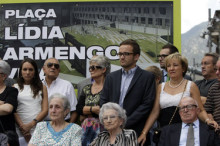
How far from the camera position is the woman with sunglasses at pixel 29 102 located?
4.75 m

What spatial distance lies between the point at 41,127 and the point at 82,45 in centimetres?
148

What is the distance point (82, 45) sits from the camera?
5316mm

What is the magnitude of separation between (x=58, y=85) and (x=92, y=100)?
2.05 ft

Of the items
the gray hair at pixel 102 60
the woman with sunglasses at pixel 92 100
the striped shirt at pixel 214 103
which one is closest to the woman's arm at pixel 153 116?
the striped shirt at pixel 214 103

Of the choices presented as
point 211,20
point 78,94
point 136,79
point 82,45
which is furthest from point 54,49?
point 211,20

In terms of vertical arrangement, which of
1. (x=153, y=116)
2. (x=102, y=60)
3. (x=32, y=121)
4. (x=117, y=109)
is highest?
(x=102, y=60)

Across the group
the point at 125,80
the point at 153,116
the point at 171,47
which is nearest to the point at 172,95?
the point at 153,116

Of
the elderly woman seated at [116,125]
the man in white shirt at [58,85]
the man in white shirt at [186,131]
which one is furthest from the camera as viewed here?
the man in white shirt at [58,85]

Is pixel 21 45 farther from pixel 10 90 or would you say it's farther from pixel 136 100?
pixel 136 100

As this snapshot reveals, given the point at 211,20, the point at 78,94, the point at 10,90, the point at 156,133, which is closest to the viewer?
the point at 156,133

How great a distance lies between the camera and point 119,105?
416 centimetres

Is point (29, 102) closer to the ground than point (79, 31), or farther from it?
closer to the ground

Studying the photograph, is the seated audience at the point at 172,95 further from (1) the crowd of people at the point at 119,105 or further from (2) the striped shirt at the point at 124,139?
(2) the striped shirt at the point at 124,139

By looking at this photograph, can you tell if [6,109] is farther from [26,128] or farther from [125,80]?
[125,80]
